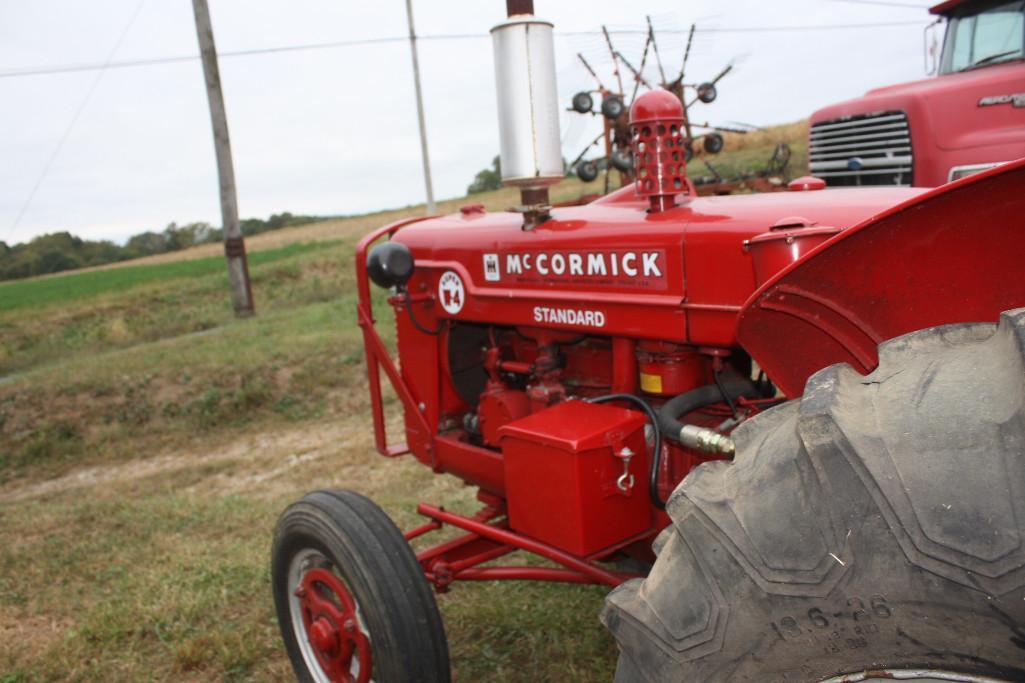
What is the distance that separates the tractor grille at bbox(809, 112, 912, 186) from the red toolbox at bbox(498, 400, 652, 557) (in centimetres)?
457

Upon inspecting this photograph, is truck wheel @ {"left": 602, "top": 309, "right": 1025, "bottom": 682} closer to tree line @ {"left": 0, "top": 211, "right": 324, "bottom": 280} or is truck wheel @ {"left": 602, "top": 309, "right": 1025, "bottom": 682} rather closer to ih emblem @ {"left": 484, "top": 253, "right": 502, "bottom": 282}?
ih emblem @ {"left": 484, "top": 253, "right": 502, "bottom": 282}

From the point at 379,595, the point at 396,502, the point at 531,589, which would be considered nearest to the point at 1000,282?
the point at 379,595

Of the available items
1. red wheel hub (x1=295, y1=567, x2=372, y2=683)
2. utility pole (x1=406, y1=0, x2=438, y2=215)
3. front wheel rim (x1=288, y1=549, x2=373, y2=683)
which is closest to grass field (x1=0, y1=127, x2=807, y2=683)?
front wheel rim (x1=288, y1=549, x2=373, y2=683)

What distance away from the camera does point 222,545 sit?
4.03m

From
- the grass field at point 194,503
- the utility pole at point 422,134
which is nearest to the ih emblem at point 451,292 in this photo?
the grass field at point 194,503

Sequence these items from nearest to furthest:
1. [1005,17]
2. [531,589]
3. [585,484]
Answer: [585,484] → [531,589] → [1005,17]

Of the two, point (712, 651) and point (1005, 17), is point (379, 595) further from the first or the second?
point (1005, 17)

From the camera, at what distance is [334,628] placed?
7.86 feet

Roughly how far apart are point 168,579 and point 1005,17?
6407 mm

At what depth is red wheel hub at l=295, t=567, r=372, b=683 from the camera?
7.64 feet

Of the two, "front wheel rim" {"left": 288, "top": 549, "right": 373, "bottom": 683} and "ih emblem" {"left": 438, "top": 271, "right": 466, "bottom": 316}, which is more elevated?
"ih emblem" {"left": 438, "top": 271, "right": 466, "bottom": 316}

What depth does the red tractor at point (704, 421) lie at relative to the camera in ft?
3.31

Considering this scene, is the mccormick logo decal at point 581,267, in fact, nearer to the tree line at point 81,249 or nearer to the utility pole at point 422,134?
the tree line at point 81,249

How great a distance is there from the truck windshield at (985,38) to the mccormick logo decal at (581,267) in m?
4.85
